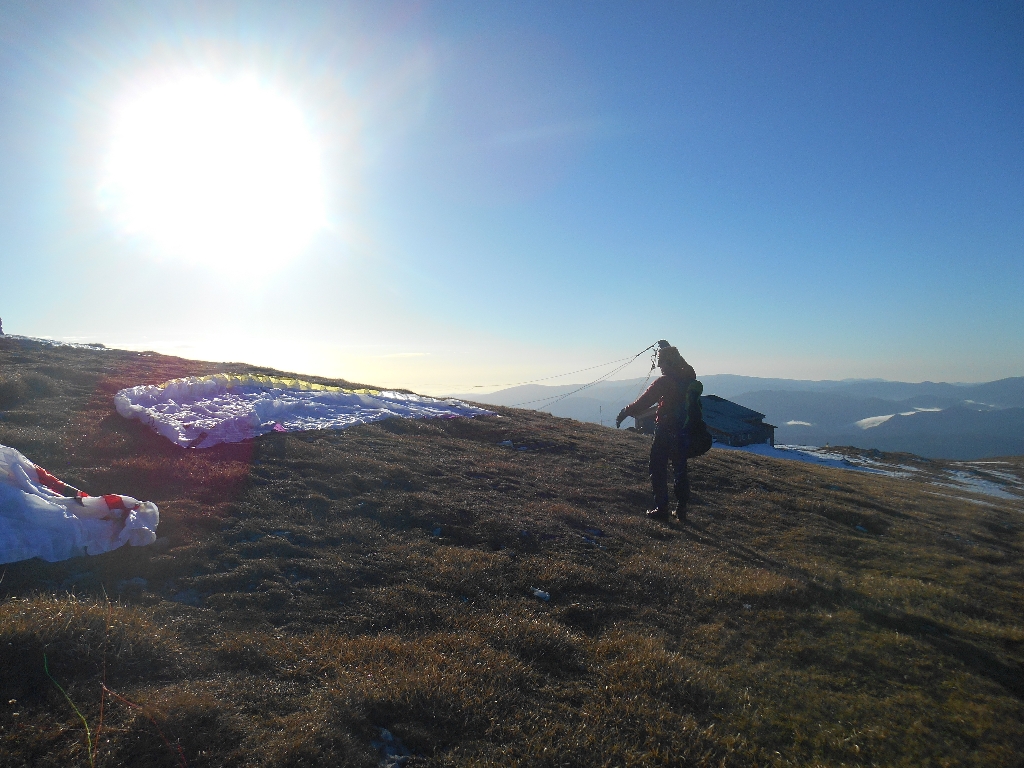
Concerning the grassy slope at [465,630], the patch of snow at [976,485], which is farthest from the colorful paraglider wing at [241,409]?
the patch of snow at [976,485]

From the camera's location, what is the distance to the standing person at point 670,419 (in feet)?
40.8

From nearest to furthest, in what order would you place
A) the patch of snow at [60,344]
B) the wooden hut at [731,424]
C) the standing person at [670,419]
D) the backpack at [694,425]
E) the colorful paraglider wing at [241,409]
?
1. the backpack at [694,425]
2. the standing person at [670,419]
3. the colorful paraglider wing at [241,409]
4. the patch of snow at [60,344]
5. the wooden hut at [731,424]

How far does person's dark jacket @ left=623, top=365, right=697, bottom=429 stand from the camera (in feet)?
40.9

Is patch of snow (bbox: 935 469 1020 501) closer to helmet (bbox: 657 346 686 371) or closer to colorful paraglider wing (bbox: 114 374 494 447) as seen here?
helmet (bbox: 657 346 686 371)

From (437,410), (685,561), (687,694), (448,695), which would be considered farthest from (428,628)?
(437,410)

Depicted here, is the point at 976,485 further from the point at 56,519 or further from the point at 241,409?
the point at 56,519

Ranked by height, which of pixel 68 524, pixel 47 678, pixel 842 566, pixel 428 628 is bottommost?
pixel 842 566

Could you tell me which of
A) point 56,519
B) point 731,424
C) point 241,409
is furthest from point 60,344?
point 731,424

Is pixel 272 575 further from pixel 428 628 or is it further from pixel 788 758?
pixel 788 758

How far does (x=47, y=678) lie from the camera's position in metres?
4.29

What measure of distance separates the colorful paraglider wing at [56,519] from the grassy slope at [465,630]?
0.23 m

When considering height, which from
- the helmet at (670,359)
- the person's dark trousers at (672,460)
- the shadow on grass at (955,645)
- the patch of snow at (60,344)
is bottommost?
the shadow on grass at (955,645)

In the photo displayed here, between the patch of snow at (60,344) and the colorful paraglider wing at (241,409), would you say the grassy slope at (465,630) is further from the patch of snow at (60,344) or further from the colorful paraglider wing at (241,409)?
the patch of snow at (60,344)

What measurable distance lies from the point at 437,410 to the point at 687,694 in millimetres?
19301
